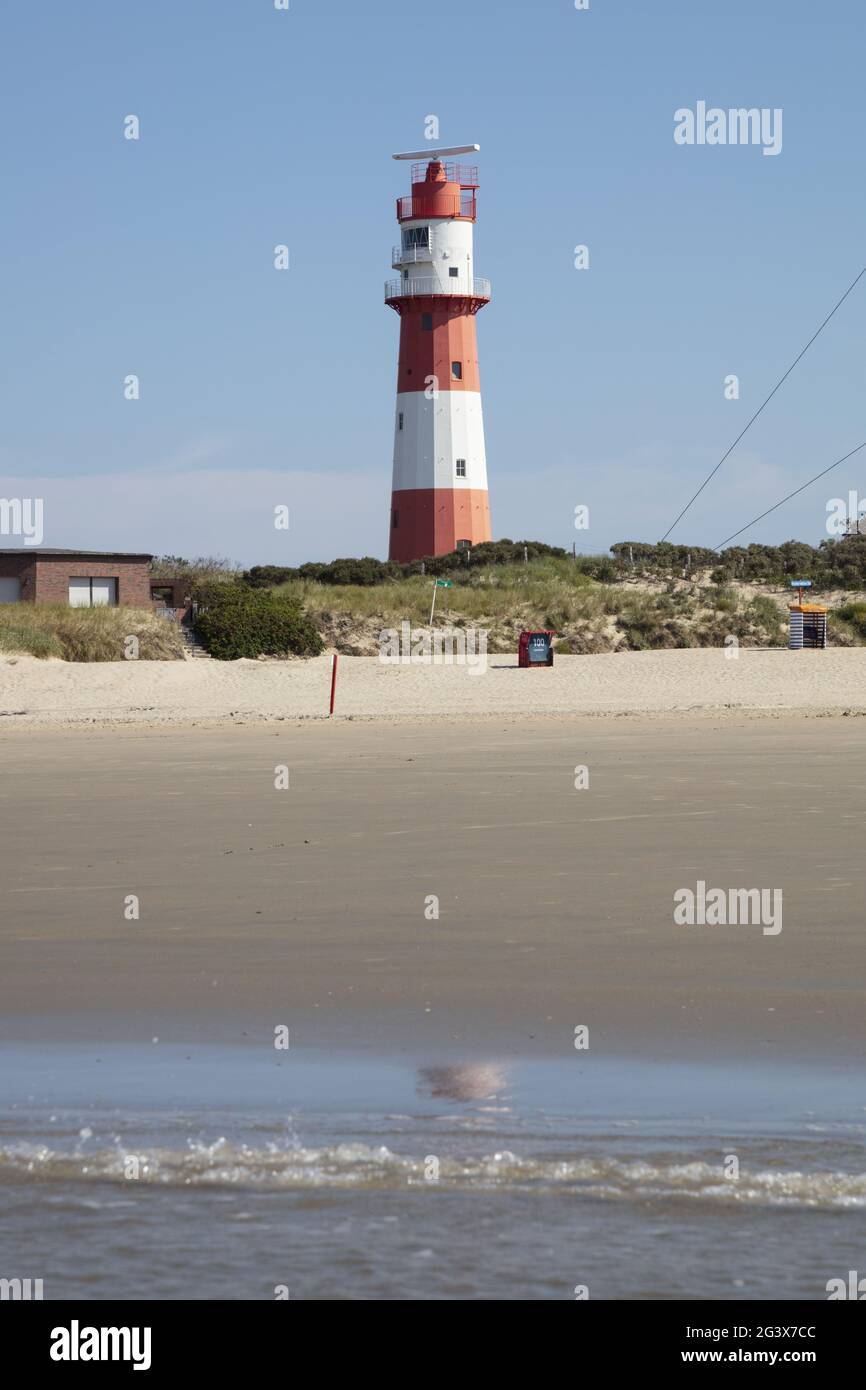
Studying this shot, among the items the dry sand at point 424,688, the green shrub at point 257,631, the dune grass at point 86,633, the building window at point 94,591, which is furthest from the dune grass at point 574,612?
the building window at point 94,591

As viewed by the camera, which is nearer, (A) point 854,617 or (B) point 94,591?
(A) point 854,617

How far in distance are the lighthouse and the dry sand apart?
1649 centimetres

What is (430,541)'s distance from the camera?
51.5 metres

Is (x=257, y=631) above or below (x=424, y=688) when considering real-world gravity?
above

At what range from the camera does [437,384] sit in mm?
51781

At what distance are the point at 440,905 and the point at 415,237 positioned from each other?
4611 centimetres

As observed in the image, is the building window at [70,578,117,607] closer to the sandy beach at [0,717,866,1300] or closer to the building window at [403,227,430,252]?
the building window at [403,227,430,252]

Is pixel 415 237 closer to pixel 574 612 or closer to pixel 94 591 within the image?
pixel 94 591

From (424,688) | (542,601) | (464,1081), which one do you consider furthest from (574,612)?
(464,1081)

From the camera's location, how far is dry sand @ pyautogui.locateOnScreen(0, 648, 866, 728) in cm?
2691

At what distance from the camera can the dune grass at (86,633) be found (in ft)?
112

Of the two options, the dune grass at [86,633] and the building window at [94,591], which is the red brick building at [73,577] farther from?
the dune grass at [86,633]
